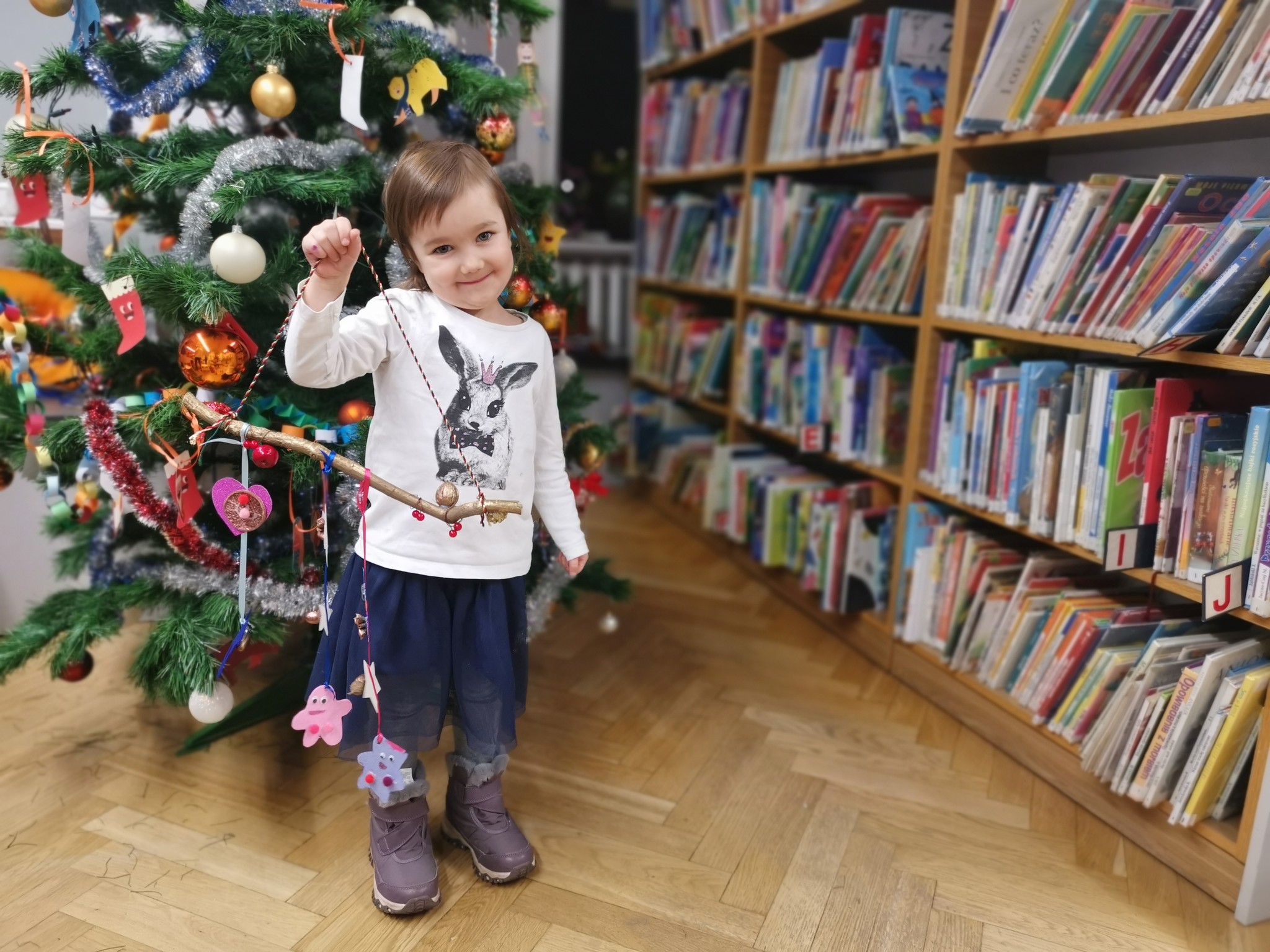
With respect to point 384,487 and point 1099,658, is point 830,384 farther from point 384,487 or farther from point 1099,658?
point 384,487

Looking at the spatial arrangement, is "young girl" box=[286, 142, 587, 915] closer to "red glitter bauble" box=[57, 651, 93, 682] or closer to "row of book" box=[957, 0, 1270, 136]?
"red glitter bauble" box=[57, 651, 93, 682]

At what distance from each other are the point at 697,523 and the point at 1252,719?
71.9 inches

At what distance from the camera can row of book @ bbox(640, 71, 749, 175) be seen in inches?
110

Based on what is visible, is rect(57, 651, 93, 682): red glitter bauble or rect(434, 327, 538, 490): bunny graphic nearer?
rect(434, 327, 538, 490): bunny graphic

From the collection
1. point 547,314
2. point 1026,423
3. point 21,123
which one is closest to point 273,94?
point 21,123

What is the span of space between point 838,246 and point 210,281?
1.47 m

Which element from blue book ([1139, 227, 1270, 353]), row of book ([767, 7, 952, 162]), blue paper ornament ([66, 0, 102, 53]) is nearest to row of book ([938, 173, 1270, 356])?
blue book ([1139, 227, 1270, 353])

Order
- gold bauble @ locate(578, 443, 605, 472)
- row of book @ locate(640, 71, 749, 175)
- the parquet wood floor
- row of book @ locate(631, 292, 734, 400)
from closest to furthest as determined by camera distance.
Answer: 1. the parquet wood floor
2. gold bauble @ locate(578, 443, 605, 472)
3. row of book @ locate(640, 71, 749, 175)
4. row of book @ locate(631, 292, 734, 400)

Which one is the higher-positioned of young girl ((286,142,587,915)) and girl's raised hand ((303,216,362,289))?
girl's raised hand ((303,216,362,289))

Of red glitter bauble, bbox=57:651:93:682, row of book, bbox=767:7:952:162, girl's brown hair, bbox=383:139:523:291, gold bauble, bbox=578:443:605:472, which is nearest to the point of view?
Result: girl's brown hair, bbox=383:139:523:291

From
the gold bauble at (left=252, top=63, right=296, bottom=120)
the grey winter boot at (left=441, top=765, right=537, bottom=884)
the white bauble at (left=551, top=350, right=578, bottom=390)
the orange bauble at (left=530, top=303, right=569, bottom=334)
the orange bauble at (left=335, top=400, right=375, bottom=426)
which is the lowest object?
the grey winter boot at (left=441, top=765, right=537, bottom=884)

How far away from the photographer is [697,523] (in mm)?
3039

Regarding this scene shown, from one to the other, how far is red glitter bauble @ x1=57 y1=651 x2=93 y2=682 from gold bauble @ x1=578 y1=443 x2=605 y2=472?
0.86m

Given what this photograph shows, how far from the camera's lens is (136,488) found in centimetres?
139
